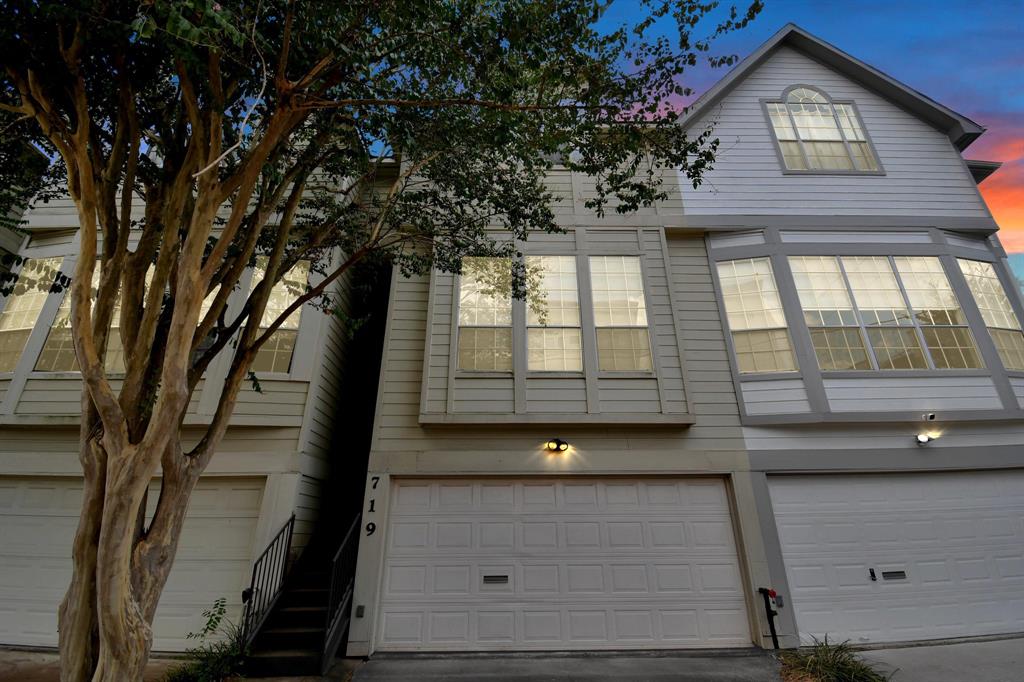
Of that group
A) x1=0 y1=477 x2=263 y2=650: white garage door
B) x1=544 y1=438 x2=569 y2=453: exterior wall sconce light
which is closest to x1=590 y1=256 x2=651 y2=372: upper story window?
x1=544 y1=438 x2=569 y2=453: exterior wall sconce light

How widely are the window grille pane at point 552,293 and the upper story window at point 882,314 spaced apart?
3.59 meters

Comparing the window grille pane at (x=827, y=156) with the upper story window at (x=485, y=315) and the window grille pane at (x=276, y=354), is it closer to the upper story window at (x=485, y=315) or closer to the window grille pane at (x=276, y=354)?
the upper story window at (x=485, y=315)

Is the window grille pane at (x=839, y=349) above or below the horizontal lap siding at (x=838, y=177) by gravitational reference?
below

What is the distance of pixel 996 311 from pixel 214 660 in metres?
11.8

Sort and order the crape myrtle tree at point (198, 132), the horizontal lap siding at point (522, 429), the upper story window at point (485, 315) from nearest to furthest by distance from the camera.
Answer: the crape myrtle tree at point (198, 132) < the horizontal lap siding at point (522, 429) < the upper story window at point (485, 315)

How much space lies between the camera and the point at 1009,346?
6824 mm

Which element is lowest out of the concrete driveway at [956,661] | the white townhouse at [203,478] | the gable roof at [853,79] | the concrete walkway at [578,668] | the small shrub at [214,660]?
the concrete walkway at [578,668]

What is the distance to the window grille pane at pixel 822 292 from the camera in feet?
22.4

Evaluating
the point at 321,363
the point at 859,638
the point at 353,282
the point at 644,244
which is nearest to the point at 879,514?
the point at 859,638

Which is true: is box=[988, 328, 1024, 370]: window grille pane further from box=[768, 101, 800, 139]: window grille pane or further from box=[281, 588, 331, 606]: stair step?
box=[281, 588, 331, 606]: stair step

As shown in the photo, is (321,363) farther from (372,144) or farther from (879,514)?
(879,514)

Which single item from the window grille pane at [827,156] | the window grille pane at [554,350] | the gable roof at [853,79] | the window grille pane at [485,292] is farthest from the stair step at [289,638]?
the window grille pane at [827,156]

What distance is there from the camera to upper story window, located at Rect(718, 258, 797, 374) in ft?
21.9

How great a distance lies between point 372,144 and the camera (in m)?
5.27
